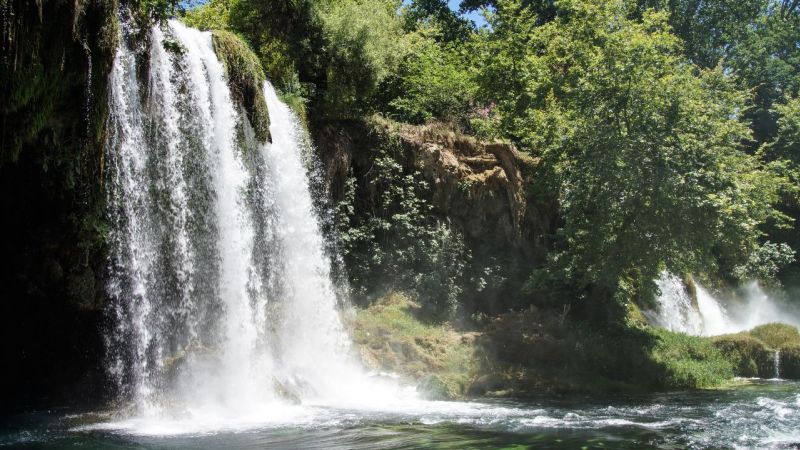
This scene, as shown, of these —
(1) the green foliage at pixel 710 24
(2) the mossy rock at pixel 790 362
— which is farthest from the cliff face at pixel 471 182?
(1) the green foliage at pixel 710 24

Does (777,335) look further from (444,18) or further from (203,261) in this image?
(444,18)

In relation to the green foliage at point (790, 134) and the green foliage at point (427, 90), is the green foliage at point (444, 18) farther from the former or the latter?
the green foliage at point (790, 134)

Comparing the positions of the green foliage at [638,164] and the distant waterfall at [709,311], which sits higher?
the green foliage at [638,164]

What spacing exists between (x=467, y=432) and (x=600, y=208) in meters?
9.82

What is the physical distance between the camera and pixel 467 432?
9.71 meters

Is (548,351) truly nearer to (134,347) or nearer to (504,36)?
(134,347)

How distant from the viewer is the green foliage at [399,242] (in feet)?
61.4

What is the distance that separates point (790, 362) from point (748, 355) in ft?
3.51

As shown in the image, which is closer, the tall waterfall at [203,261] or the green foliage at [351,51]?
the tall waterfall at [203,261]

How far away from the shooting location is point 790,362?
63.1ft

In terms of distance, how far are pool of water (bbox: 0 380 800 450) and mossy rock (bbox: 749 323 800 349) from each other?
289 inches

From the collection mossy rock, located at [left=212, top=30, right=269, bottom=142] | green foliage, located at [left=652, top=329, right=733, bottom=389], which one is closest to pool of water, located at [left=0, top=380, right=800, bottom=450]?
green foliage, located at [left=652, top=329, right=733, bottom=389]

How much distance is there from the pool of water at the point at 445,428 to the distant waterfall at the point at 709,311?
11.0 m

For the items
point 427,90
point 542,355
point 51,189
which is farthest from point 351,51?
point 51,189
